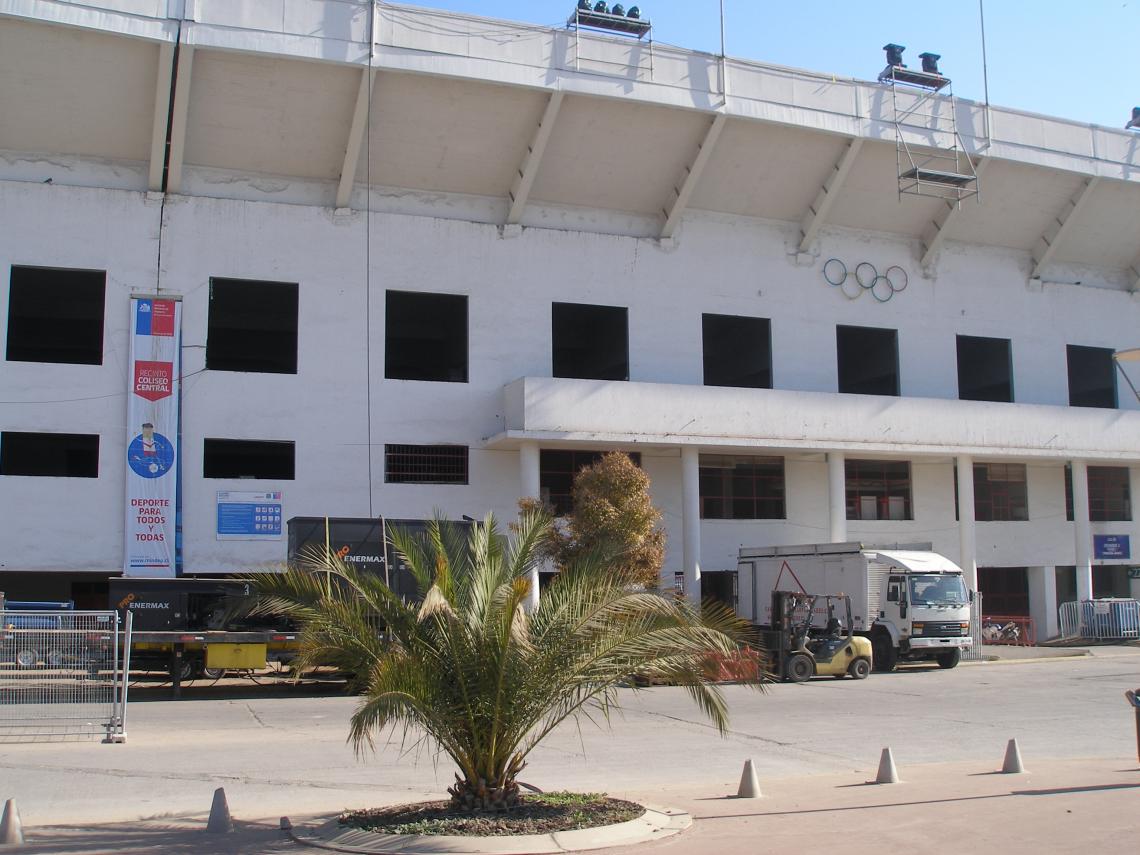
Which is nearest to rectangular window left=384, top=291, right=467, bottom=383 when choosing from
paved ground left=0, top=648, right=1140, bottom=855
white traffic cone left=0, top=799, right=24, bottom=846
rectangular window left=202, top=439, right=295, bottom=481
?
rectangular window left=202, top=439, right=295, bottom=481

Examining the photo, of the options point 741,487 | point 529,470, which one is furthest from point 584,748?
point 741,487

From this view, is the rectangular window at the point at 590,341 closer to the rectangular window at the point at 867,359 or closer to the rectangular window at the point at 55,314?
the rectangular window at the point at 867,359

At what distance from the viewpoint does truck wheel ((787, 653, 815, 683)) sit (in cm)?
2488

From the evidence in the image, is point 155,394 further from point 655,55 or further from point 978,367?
point 978,367

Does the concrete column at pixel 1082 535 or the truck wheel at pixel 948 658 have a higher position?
the concrete column at pixel 1082 535

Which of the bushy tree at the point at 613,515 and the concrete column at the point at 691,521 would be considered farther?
the concrete column at the point at 691,521

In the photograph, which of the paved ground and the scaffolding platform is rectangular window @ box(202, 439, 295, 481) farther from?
the scaffolding platform

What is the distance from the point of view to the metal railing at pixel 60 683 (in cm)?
1605

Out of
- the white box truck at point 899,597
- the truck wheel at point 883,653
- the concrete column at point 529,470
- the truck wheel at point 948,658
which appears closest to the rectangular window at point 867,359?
the white box truck at point 899,597

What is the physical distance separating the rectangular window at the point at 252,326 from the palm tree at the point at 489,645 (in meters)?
20.2

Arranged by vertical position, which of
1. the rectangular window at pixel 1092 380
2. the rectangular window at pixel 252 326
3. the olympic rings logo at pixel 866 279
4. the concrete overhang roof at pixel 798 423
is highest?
the olympic rings logo at pixel 866 279

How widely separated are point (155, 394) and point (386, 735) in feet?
44.6

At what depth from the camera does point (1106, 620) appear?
34656mm

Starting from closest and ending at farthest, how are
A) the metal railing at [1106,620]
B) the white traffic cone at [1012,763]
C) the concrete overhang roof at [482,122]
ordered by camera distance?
the white traffic cone at [1012,763] → the concrete overhang roof at [482,122] → the metal railing at [1106,620]
